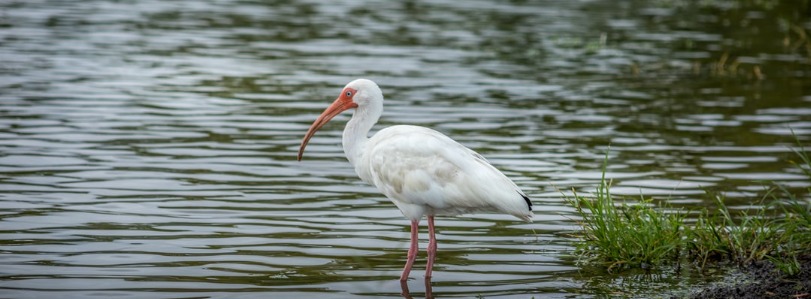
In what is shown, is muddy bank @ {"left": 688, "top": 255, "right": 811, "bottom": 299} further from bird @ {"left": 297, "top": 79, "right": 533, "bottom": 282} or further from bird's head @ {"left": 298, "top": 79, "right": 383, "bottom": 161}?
bird's head @ {"left": 298, "top": 79, "right": 383, "bottom": 161}

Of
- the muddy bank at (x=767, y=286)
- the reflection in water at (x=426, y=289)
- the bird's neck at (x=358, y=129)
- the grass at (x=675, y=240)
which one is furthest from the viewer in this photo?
the bird's neck at (x=358, y=129)

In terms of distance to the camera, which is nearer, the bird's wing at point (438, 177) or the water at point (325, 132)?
the bird's wing at point (438, 177)

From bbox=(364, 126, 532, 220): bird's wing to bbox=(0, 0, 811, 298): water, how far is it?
581mm

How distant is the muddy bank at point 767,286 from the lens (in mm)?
7787

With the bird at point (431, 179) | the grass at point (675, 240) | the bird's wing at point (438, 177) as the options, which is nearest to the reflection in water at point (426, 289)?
the bird at point (431, 179)

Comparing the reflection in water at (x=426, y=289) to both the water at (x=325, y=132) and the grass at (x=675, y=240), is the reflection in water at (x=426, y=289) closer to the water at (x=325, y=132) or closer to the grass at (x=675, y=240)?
the water at (x=325, y=132)

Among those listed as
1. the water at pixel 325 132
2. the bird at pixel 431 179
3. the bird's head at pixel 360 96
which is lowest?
the water at pixel 325 132

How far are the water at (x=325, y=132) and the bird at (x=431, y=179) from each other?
0.51 metres

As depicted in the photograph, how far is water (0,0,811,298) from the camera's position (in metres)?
9.20

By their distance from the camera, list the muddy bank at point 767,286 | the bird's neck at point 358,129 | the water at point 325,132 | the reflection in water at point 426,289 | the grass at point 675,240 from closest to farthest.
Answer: the muddy bank at point 767,286 < the reflection in water at point 426,289 < the grass at point 675,240 < the water at point 325,132 < the bird's neck at point 358,129

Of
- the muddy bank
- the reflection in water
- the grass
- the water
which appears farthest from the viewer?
the water

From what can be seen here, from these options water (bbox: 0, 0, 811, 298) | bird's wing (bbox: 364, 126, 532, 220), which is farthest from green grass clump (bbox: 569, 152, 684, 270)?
bird's wing (bbox: 364, 126, 532, 220)

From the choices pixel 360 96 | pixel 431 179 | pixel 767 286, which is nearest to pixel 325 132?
pixel 360 96

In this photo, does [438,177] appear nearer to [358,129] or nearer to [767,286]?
[358,129]
